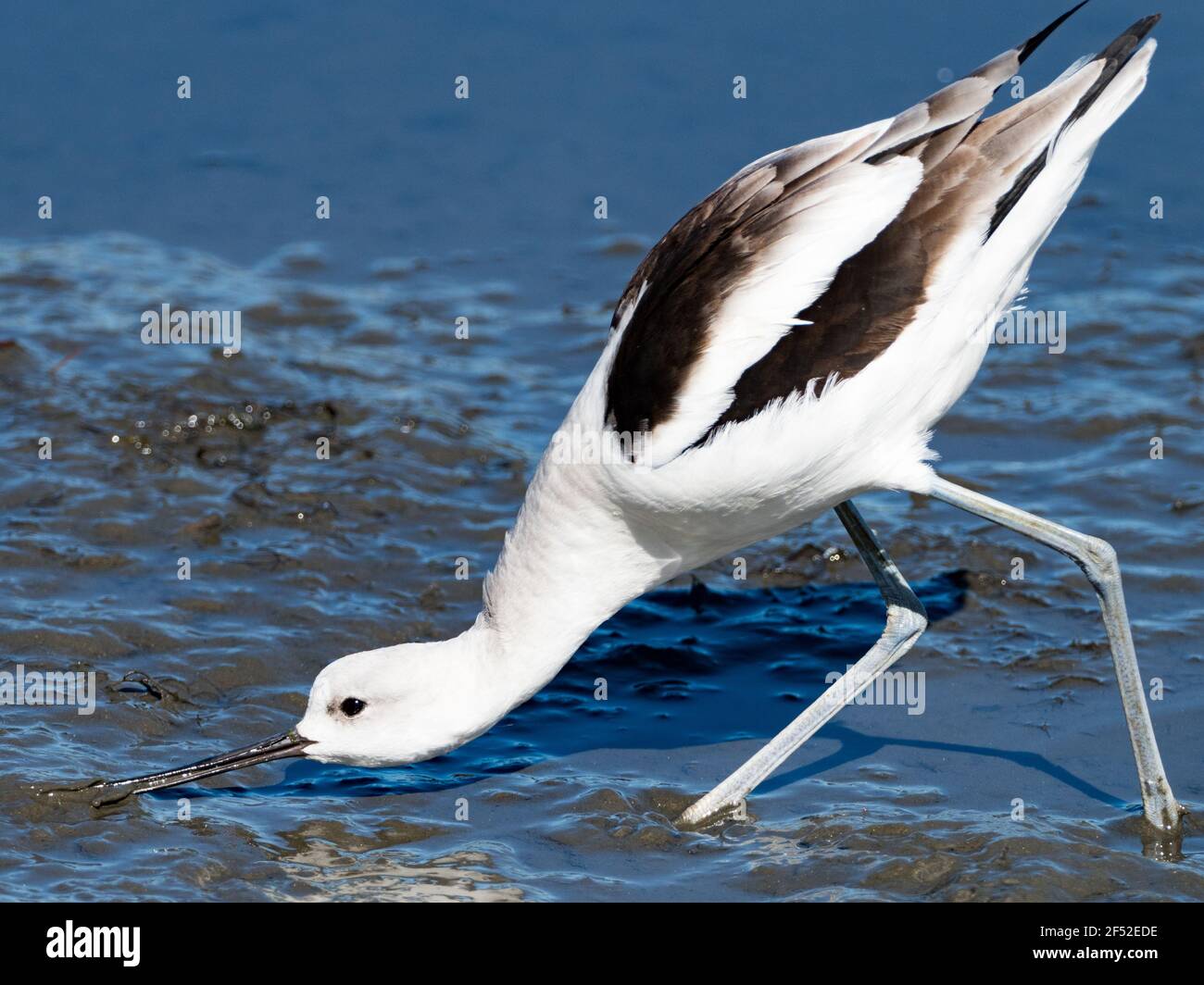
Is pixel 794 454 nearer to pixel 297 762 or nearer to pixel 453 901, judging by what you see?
pixel 453 901

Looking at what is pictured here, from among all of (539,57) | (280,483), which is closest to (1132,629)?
(280,483)

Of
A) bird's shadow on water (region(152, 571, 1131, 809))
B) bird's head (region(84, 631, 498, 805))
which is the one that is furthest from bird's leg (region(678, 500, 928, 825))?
bird's head (region(84, 631, 498, 805))

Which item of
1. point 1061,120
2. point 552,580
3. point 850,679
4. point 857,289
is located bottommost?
point 850,679

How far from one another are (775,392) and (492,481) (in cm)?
285

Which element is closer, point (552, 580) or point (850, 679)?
point (552, 580)

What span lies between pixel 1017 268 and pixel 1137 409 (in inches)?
112

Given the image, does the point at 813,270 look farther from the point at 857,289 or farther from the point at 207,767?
the point at 207,767

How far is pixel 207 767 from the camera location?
18.7 feet

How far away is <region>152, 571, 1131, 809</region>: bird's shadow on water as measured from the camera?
6105 mm

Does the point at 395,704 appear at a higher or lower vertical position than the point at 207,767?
higher

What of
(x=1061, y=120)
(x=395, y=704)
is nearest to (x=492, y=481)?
(x=395, y=704)

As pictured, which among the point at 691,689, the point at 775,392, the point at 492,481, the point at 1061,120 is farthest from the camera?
the point at 492,481

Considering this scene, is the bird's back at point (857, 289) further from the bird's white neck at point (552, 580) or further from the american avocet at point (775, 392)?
the bird's white neck at point (552, 580)

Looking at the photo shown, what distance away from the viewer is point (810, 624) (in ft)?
23.3
